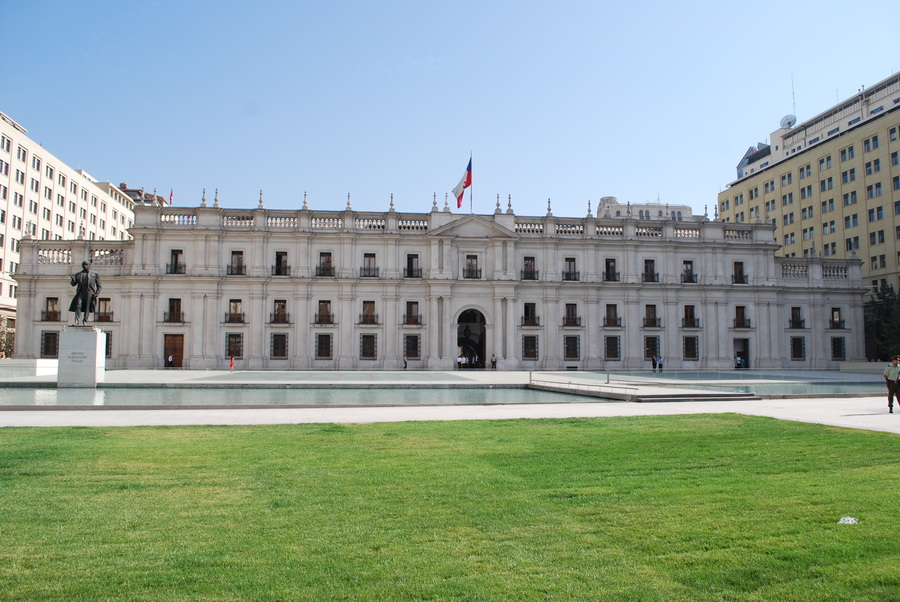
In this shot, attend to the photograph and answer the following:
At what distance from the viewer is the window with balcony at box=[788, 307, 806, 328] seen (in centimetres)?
5325

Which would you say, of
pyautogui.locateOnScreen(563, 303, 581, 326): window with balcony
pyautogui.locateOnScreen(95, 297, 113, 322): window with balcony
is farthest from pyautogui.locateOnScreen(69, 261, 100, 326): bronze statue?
pyautogui.locateOnScreen(563, 303, 581, 326): window with balcony

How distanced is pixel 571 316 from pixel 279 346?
23.0 meters

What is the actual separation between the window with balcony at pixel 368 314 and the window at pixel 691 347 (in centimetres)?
2493

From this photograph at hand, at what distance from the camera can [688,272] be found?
53094 mm

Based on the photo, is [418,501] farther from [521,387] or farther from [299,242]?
[299,242]

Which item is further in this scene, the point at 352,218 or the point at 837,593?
the point at 352,218

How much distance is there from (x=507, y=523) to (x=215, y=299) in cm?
4659

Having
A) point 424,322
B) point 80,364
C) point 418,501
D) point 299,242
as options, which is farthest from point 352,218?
point 418,501

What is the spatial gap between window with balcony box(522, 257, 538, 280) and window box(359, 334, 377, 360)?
12868 millimetres

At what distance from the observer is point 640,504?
6.45 meters

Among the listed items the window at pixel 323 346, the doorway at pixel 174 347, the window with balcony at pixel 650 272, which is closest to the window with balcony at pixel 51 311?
the doorway at pixel 174 347

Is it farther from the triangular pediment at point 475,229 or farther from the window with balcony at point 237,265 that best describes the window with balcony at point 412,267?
the window with balcony at point 237,265

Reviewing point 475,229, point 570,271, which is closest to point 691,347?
point 570,271

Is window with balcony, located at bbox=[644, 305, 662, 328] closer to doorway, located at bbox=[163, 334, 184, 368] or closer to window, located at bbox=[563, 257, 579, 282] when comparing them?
window, located at bbox=[563, 257, 579, 282]
